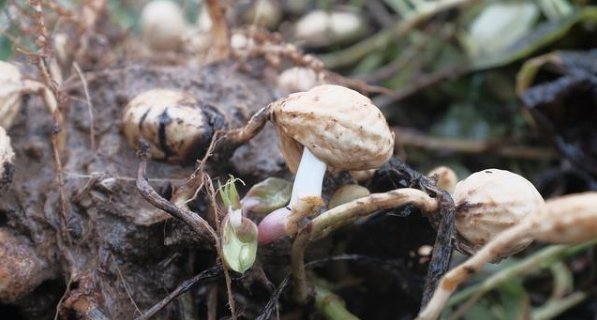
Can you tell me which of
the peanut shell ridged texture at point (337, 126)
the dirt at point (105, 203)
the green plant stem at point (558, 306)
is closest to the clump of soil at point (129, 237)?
the dirt at point (105, 203)

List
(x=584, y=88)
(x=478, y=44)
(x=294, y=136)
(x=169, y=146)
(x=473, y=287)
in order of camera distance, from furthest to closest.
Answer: (x=478, y=44) → (x=584, y=88) → (x=473, y=287) → (x=169, y=146) → (x=294, y=136)

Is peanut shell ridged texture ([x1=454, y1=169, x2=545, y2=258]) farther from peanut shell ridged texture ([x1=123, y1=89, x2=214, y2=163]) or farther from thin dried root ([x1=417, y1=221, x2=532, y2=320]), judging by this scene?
peanut shell ridged texture ([x1=123, y1=89, x2=214, y2=163])

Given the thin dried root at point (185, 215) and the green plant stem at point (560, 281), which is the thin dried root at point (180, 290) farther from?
the green plant stem at point (560, 281)

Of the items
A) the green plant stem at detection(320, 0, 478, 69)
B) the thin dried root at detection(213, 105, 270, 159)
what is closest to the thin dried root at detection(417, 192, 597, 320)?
the thin dried root at detection(213, 105, 270, 159)

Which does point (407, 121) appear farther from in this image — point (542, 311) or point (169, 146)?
point (169, 146)

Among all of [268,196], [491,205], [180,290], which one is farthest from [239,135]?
[491,205]

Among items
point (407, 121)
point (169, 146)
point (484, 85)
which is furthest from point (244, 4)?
point (169, 146)
